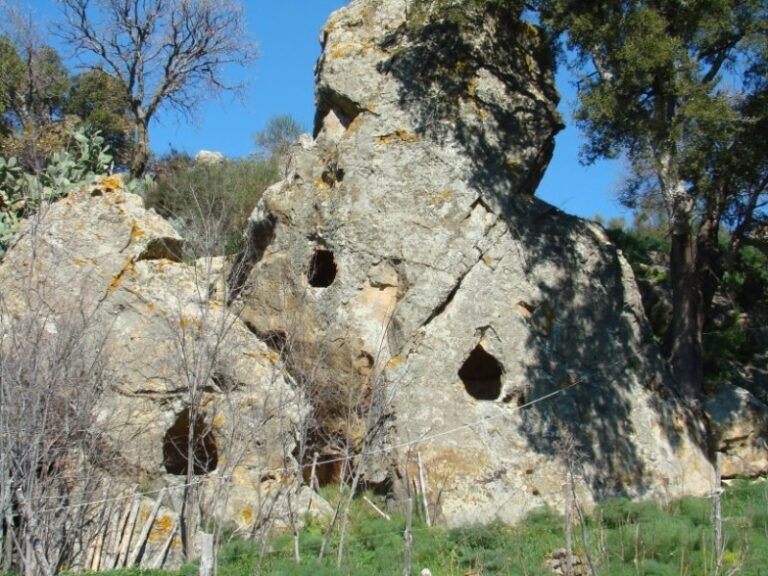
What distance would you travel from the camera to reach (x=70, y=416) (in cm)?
1155

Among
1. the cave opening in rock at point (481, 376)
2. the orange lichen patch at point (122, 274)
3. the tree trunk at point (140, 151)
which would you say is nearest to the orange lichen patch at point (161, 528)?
the orange lichen patch at point (122, 274)

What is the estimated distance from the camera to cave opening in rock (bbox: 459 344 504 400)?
14930 mm

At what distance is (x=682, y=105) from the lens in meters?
13.7

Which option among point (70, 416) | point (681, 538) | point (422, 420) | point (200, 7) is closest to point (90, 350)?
point (70, 416)

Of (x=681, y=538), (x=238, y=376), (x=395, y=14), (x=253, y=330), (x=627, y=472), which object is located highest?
(x=395, y=14)

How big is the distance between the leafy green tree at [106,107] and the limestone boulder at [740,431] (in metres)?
17.4

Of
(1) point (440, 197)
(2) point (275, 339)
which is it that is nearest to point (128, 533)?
(2) point (275, 339)

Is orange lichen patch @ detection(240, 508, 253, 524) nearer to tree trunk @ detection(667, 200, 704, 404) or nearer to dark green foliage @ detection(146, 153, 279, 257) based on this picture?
tree trunk @ detection(667, 200, 704, 404)

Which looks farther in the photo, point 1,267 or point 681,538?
point 1,267

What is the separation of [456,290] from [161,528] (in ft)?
17.7

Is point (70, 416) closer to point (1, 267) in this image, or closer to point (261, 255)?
point (1, 267)

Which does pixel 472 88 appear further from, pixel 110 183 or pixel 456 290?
pixel 110 183

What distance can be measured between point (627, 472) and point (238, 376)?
560 cm

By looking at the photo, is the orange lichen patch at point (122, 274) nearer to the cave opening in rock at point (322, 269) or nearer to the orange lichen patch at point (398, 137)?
the cave opening in rock at point (322, 269)
